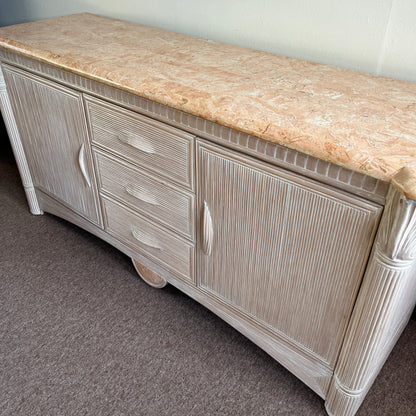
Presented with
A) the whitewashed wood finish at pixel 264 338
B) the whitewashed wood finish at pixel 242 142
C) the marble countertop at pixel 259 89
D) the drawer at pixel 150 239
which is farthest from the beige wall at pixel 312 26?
the whitewashed wood finish at pixel 264 338

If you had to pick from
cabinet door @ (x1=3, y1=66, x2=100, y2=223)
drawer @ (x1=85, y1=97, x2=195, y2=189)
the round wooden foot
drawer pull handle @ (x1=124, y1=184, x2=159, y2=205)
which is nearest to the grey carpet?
the round wooden foot

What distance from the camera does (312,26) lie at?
3.98ft

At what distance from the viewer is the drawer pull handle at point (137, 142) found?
115 cm

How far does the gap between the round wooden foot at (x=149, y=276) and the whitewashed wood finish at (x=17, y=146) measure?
0.60 m

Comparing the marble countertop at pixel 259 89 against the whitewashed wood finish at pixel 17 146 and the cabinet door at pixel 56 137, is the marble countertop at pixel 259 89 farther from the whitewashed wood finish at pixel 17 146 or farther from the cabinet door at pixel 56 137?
the whitewashed wood finish at pixel 17 146

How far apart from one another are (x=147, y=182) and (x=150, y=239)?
209 mm

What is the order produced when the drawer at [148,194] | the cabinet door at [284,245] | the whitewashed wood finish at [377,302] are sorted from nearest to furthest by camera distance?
the whitewashed wood finish at [377,302], the cabinet door at [284,245], the drawer at [148,194]

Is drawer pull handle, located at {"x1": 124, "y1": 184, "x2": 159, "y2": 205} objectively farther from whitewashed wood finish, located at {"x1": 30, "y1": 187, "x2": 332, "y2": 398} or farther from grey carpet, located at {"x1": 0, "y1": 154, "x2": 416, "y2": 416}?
grey carpet, located at {"x1": 0, "y1": 154, "x2": 416, "y2": 416}

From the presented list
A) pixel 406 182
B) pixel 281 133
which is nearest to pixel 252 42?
pixel 281 133

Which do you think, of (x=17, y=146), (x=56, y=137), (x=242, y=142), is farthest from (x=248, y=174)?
(x=17, y=146)

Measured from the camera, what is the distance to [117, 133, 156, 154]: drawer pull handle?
1.15 meters

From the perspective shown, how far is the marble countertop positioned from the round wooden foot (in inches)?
24.6

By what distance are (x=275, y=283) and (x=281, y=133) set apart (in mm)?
396

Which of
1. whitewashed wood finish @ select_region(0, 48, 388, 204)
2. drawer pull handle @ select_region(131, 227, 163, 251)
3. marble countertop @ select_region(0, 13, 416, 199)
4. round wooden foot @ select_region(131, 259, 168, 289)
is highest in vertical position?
marble countertop @ select_region(0, 13, 416, 199)
